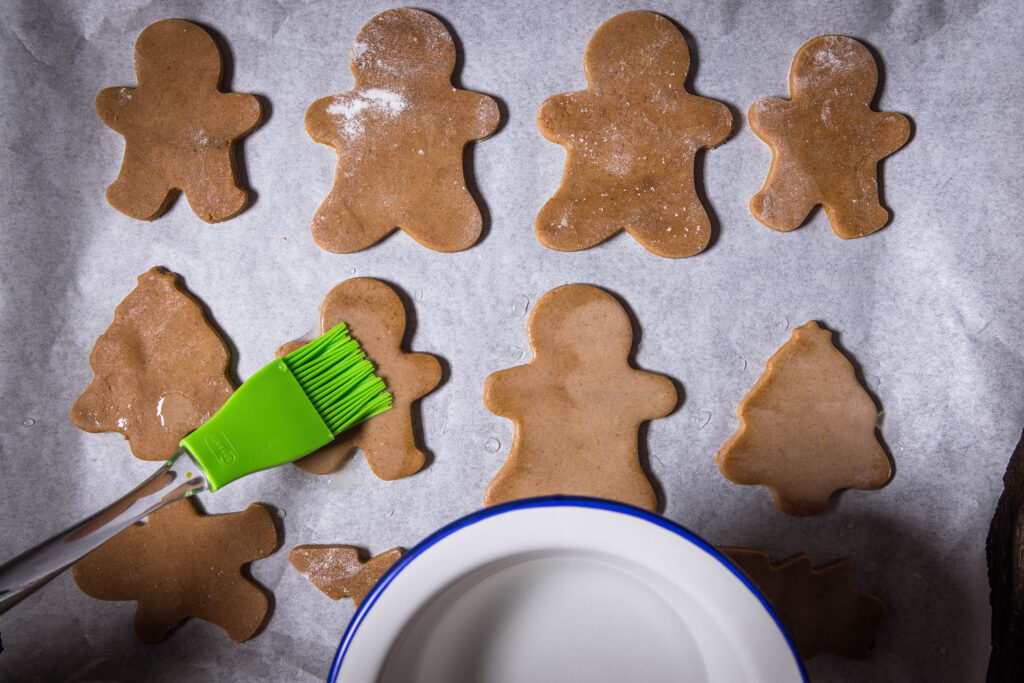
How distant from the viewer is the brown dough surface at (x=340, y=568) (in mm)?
913

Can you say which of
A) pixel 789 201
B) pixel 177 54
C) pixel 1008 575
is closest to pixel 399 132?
pixel 177 54

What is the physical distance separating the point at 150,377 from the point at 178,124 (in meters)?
0.33

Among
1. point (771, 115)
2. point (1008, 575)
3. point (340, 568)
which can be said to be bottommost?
point (1008, 575)

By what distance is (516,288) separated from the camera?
94 cm

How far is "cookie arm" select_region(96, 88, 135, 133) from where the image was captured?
36.8 inches

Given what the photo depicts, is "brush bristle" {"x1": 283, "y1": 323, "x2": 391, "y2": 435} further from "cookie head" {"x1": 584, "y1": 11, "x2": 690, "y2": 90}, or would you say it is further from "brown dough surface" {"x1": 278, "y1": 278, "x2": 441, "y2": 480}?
"cookie head" {"x1": 584, "y1": 11, "x2": 690, "y2": 90}

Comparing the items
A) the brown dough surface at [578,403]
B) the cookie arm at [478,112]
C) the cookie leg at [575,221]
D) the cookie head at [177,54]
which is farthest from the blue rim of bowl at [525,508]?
the cookie head at [177,54]

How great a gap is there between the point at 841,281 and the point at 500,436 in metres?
0.49

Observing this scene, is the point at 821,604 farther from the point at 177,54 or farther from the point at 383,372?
the point at 177,54

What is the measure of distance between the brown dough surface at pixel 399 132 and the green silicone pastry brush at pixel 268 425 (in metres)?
0.16

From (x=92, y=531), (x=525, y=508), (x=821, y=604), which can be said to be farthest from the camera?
(x=821, y=604)

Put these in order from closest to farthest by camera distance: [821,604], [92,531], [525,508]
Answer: [525,508]
[92,531]
[821,604]

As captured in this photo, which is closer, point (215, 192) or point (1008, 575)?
point (1008, 575)

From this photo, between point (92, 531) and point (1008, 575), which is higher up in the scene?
point (92, 531)
